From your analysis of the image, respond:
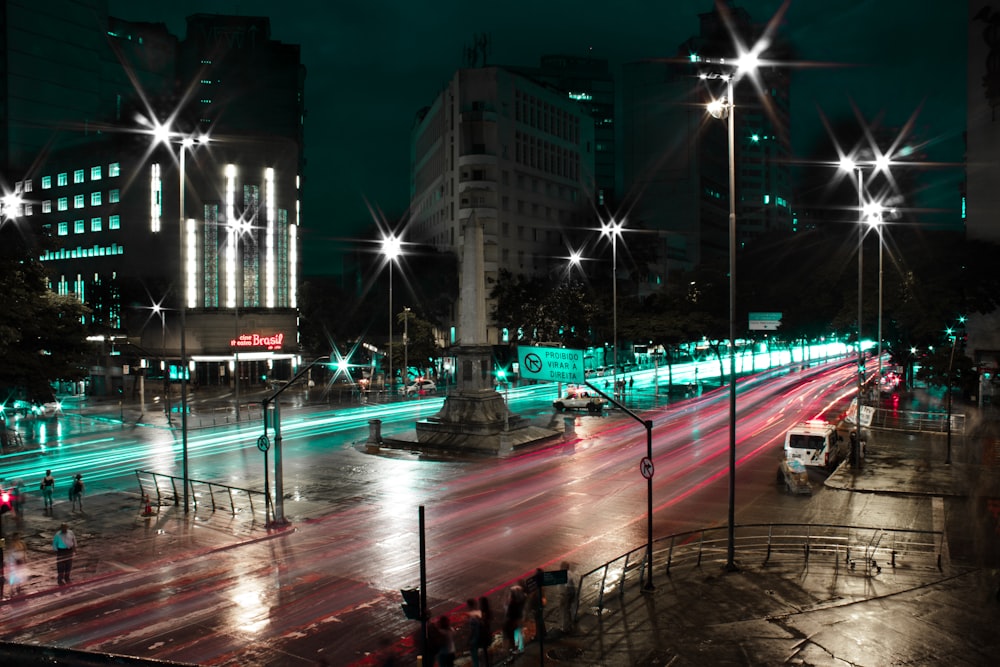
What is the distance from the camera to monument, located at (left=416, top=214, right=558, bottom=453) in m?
37.6

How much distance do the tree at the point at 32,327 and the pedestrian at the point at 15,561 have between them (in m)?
14.3

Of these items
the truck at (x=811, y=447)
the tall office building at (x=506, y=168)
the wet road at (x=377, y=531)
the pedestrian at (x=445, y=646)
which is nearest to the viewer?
the pedestrian at (x=445, y=646)

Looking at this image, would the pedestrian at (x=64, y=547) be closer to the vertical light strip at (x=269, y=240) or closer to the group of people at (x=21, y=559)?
the group of people at (x=21, y=559)

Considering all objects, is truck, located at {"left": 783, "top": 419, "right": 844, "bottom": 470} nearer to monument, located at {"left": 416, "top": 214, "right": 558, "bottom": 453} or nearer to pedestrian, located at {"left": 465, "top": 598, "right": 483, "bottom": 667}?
monument, located at {"left": 416, "top": 214, "right": 558, "bottom": 453}

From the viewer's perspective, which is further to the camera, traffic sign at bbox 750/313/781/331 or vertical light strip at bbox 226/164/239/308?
vertical light strip at bbox 226/164/239/308

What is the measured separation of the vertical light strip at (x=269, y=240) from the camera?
261 ft

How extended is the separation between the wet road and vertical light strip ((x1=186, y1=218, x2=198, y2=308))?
3854cm

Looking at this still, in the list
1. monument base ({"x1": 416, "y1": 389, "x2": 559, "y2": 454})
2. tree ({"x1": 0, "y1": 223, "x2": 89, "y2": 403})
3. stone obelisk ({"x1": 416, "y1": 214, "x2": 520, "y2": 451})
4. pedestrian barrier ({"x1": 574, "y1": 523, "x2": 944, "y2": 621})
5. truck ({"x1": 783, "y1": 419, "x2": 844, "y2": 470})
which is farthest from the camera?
stone obelisk ({"x1": 416, "y1": 214, "x2": 520, "y2": 451})

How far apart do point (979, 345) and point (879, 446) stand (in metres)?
26.1

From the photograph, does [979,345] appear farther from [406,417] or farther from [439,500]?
[439,500]

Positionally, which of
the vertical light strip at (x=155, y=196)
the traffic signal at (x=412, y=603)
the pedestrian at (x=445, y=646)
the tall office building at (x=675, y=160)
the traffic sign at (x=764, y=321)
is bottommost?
the pedestrian at (x=445, y=646)

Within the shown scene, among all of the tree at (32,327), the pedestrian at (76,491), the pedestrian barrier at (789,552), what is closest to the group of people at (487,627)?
the pedestrian barrier at (789,552)

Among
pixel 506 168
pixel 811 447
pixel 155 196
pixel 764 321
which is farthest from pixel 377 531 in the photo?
pixel 506 168

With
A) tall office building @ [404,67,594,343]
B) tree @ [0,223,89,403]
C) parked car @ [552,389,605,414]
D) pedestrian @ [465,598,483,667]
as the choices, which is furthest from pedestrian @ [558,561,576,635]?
tall office building @ [404,67,594,343]
